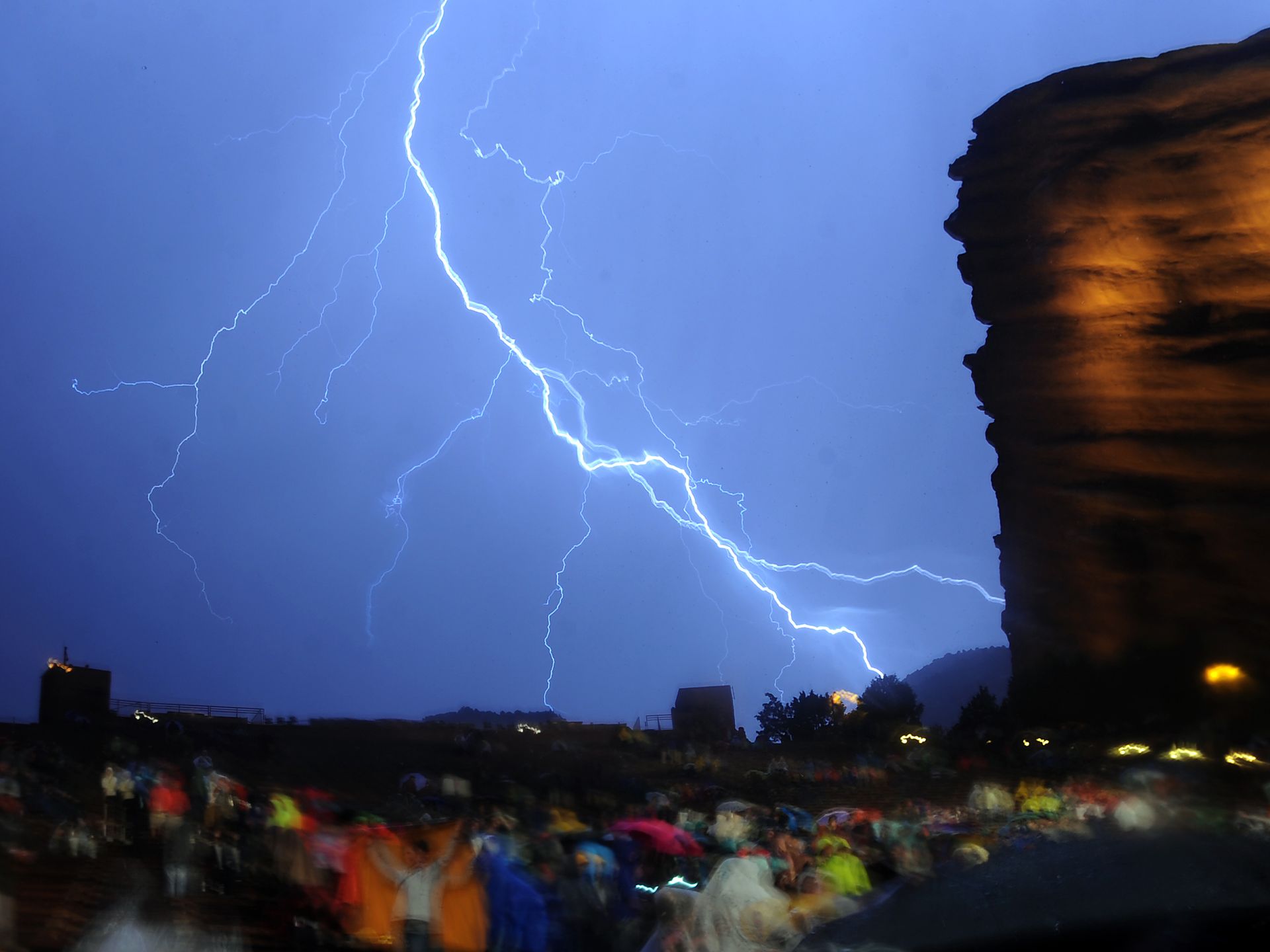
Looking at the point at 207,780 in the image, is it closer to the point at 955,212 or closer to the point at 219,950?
the point at 219,950

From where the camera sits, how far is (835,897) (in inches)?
375

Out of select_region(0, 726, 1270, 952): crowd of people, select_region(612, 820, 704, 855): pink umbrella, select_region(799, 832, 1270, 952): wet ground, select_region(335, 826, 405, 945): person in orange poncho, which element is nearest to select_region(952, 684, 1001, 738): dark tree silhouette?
select_region(0, 726, 1270, 952): crowd of people

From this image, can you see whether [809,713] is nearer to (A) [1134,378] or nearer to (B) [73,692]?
(A) [1134,378]

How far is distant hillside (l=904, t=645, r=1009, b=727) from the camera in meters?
94.7

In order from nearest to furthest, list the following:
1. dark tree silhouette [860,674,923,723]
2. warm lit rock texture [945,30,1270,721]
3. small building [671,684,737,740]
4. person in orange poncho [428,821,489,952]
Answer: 1. person in orange poncho [428,821,489,952]
2. warm lit rock texture [945,30,1270,721]
3. small building [671,684,737,740]
4. dark tree silhouette [860,674,923,723]

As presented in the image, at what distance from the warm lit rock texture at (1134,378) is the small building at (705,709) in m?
12.1

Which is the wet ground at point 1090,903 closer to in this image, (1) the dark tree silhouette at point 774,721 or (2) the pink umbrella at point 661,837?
(2) the pink umbrella at point 661,837

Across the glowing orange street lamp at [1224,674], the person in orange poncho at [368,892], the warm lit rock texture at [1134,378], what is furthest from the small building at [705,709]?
the person in orange poncho at [368,892]

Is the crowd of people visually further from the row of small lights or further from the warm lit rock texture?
the warm lit rock texture

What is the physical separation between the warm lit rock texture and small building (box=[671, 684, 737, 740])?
12091mm

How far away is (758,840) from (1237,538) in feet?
67.1

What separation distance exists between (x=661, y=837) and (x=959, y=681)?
97.0 meters

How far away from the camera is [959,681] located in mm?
101500

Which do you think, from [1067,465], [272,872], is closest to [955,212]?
[1067,465]
